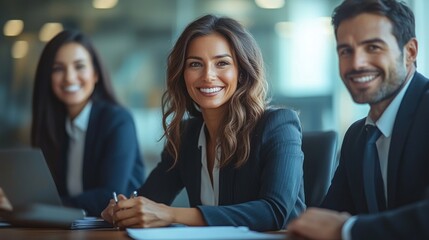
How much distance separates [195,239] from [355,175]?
0.58m

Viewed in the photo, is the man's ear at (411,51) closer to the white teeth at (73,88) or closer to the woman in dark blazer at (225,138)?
the woman in dark blazer at (225,138)

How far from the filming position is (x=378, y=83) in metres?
1.83

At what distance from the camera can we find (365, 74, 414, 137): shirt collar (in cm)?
189

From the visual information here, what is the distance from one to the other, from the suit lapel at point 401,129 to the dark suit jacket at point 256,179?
0.46 metres

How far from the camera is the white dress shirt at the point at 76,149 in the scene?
142 inches

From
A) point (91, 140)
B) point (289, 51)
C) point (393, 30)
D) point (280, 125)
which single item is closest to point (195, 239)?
point (393, 30)

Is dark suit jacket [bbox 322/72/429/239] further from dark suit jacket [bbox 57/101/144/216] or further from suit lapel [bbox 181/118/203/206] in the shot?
dark suit jacket [bbox 57/101/144/216]

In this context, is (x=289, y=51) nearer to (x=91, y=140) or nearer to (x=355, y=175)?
(x=91, y=140)

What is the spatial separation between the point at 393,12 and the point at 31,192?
4.20ft

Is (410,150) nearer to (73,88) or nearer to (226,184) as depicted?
(226,184)

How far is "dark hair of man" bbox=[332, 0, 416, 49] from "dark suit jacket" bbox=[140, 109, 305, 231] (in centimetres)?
64

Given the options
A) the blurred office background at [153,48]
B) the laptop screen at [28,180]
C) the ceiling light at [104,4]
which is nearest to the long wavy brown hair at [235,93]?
the laptop screen at [28,180]

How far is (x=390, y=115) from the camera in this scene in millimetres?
1906

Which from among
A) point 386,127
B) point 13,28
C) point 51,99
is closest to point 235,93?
point 386,127
